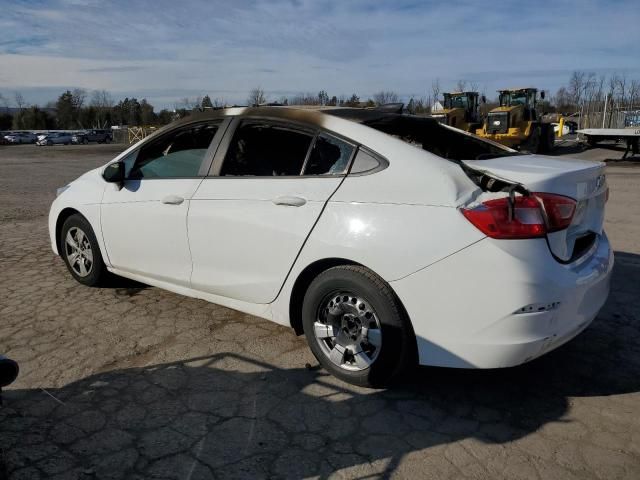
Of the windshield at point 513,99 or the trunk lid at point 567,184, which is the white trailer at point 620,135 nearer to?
the windshield at point 513,99

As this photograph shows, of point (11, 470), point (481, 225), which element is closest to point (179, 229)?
point (11, 470)

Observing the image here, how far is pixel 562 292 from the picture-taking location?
9.02ft

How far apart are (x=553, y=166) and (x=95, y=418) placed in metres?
2.89

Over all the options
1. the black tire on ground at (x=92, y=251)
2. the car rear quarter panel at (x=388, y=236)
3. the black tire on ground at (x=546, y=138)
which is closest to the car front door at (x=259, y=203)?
the car rear quarter panel at (x=388, y=236)

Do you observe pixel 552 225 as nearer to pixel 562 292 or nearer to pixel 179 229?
pixel 562 292

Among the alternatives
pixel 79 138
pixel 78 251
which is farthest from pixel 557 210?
pixel 79 138

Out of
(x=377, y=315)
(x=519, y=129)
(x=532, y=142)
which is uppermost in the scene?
(x=377, y=315)

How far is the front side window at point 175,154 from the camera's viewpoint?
4.00 metres

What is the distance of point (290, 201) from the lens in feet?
10.9

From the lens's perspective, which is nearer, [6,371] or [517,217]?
[6,371]

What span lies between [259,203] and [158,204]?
1.01 meters

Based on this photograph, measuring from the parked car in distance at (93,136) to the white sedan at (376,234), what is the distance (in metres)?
59.2

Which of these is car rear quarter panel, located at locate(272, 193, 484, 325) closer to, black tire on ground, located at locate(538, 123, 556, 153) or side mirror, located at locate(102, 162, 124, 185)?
side mirror, located at locate(102, 162, 124, 185)

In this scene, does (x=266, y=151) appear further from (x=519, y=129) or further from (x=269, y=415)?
(x=519, y=129)
